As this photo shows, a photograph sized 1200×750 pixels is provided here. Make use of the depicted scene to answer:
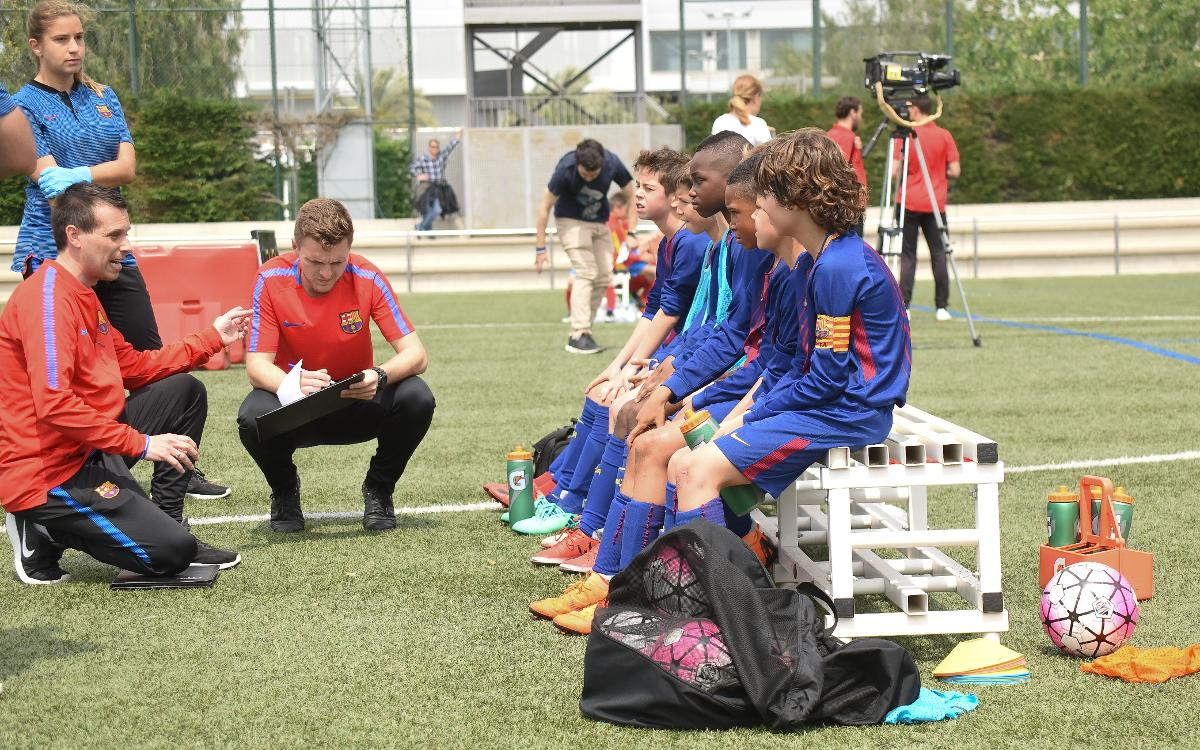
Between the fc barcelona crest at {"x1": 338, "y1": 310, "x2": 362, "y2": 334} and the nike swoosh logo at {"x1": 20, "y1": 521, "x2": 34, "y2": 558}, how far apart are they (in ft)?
4.75

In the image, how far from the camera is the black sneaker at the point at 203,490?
21.5 feet

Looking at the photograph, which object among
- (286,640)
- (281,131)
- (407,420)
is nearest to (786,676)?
(286,640)

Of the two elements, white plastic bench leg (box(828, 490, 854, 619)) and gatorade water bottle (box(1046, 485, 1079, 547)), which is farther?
gatorade water bottle (box(1046, 485, 1079, 547))

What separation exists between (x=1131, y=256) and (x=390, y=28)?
43.6 ft

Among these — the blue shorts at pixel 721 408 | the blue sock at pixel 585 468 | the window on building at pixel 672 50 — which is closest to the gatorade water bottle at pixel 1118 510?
the blue shorts at pixel 721 408

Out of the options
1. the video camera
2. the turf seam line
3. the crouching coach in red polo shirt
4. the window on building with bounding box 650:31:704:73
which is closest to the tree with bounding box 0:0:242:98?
the window on building with bounding box 650:31:704:73

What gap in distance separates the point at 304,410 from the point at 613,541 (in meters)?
1.48

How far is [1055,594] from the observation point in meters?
3.95

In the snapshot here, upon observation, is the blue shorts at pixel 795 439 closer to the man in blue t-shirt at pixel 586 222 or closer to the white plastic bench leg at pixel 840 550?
the white plastic bench leg at pixel 840 550

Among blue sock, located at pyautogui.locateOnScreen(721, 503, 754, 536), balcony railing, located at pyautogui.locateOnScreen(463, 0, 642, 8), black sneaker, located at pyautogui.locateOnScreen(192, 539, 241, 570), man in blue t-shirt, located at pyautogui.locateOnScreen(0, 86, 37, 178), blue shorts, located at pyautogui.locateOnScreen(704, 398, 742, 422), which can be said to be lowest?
black sneaker, located at pyautogui.locateOnScreen(192, 539, 241, 570)

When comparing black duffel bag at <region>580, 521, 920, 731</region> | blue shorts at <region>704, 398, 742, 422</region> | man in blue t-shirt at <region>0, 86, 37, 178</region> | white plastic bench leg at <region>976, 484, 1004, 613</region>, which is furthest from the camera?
blue shorts at <region>704, 398, 742, 422</region>

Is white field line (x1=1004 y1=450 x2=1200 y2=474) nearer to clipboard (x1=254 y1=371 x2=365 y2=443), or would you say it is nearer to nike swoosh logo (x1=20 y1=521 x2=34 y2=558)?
clipboard (x1=254 y1=371 x2=365 y2=443)

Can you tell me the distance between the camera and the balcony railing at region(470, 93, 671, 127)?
25.2 m

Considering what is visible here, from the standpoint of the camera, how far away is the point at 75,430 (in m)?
4.69
